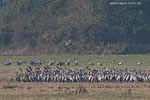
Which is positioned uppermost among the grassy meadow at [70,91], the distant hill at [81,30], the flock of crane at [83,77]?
A: the distant hill at [81,30]

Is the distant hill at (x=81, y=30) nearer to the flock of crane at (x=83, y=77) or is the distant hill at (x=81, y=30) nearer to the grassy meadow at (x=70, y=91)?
the grassy meadow at (x=70, y=91)

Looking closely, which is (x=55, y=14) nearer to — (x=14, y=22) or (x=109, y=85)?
(x=14, y=22)

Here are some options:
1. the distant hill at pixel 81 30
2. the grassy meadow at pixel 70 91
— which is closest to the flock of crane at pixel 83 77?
the grassy meadow at pixel 70 91

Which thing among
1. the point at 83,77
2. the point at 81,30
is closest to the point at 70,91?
the point at 83,77

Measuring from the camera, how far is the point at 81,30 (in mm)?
58938

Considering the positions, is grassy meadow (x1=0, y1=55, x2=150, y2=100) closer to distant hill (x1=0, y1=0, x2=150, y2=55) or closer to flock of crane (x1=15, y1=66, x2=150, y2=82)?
flock of crane (x1=15, y1=66, x2=150, y2=82)

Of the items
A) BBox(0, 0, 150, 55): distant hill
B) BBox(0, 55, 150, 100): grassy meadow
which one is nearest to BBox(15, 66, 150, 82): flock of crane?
BBox(0, 55, 150, 100): grassy meadow

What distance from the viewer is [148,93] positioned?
27.5m

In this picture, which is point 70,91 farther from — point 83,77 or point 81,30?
point 81,30

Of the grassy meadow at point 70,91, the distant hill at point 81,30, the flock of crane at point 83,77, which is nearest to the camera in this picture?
the grassy meadow at point 70,91

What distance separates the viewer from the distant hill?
5756 centimetres

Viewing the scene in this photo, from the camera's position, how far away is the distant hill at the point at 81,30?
189 feet

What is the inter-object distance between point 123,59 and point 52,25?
41.0 feet

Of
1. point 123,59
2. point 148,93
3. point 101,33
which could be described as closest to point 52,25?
point 101,33
